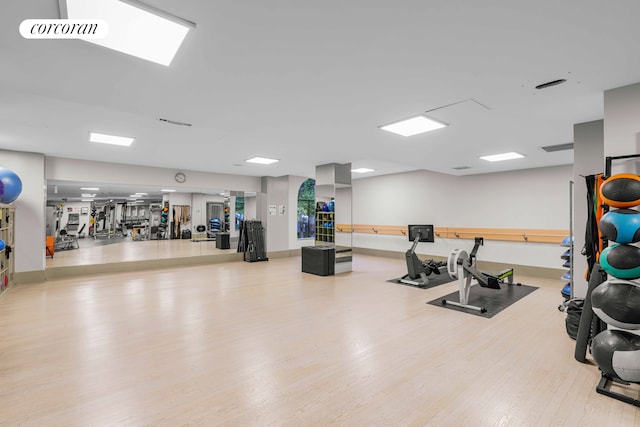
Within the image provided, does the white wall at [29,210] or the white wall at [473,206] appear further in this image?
the white wall at [473,206]

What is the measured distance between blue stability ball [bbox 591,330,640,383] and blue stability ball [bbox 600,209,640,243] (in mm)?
755

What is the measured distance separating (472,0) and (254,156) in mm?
5215

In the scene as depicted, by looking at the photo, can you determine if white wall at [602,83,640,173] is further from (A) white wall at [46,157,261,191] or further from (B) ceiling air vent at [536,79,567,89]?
(A) white wall at [46,157,261,191]

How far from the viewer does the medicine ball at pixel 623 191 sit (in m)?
2.28

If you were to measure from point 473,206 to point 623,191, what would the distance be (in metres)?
6.29

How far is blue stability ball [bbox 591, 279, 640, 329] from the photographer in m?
2.15

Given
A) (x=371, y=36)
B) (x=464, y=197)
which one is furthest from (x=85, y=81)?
(x=464, y=197)

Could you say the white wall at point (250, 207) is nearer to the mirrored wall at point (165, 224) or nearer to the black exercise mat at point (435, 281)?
the mirrored wall at point (165, 224)

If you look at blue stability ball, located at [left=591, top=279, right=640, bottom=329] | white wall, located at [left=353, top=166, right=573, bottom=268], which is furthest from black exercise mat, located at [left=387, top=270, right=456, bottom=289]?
blue stability ball, located at [left=591, top=279, right=640, bottom=329]

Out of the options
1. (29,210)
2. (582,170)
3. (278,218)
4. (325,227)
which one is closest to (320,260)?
(325,227)

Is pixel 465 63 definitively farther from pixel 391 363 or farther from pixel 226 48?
pixel 391 363

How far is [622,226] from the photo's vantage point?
2.29m

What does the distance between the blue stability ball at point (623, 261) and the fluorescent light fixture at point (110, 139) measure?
624cm

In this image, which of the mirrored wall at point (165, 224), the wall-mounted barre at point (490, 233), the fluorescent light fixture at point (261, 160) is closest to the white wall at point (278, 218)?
the mirrored wall at point (165, 224)
